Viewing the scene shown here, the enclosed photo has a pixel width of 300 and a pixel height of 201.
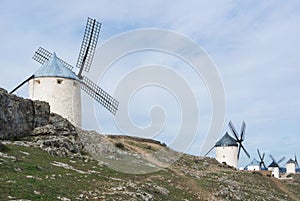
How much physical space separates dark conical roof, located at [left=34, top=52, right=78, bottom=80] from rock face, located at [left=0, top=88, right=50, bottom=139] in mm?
9113

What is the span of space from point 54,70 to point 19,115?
13393mm

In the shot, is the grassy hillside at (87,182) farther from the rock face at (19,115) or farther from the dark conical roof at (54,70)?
the dark conical roof at (54,70)

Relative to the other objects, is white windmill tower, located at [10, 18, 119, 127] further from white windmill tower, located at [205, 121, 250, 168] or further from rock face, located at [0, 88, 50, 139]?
white windmill tower, located at [205, 121, 250, 168]

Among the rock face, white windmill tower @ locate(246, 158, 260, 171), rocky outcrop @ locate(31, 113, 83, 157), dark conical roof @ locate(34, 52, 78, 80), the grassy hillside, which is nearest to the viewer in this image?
the grassy hillside

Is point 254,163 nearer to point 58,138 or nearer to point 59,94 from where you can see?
point 59,94

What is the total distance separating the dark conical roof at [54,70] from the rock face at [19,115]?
29.9ft

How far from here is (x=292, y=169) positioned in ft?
410

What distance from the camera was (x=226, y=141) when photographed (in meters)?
87.8

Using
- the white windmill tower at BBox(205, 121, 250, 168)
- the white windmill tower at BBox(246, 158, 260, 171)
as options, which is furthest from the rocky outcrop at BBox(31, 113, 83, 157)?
the white windmill tower at BBox(246, 158, 260, 171)

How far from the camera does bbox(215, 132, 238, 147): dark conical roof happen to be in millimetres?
87000

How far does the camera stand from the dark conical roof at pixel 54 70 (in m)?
50.8

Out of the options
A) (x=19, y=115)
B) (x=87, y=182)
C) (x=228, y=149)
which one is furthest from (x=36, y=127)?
(x=228, y=149)

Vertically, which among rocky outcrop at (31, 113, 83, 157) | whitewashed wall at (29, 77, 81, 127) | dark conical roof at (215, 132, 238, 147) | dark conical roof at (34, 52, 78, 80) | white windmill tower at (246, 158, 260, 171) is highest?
dark conical roof at (34, 52, 78, 80)

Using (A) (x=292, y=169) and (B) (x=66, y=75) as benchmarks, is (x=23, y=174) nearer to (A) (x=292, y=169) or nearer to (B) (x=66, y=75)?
(B) (x=66, y=75)
